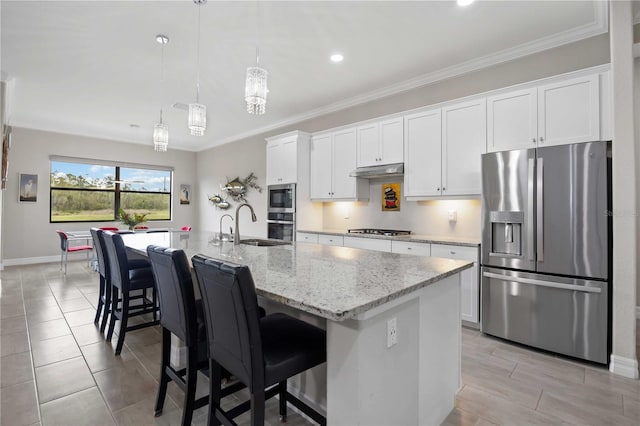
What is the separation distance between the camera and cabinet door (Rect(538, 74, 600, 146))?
2641 mm

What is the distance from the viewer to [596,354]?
2449 millimetres

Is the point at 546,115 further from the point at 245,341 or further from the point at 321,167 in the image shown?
the point at 245,341

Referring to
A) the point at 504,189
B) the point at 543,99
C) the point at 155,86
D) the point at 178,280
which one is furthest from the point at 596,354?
the point at 155,86

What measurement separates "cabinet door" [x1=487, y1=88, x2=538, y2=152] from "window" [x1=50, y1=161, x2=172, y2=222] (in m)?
7.67

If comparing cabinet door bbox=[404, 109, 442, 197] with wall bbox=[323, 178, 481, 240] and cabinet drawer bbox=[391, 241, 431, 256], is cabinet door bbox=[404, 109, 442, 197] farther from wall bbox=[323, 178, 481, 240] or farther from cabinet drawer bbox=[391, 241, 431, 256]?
cabinet drawer bbox=[391, 241, 431, 256]

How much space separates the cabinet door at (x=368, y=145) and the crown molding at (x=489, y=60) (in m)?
0.57

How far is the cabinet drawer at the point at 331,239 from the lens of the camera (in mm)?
4289

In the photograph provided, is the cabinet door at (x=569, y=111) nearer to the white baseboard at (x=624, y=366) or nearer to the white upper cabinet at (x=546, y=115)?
the white upper cabinet at (x=546, y=115)

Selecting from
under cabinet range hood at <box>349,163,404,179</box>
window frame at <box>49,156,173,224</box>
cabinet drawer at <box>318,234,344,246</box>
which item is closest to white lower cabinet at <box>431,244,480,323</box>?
under cabinet range hood at <box>349,163,404,179</box>

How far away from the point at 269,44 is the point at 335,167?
6.47 ft

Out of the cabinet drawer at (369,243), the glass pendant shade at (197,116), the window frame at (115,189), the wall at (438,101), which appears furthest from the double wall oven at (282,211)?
the window frame at (115,189)

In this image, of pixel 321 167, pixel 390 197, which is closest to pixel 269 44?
pixel 321 167

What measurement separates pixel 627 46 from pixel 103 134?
8610 millimetres

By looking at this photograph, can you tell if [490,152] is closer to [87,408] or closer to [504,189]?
[504,189]
